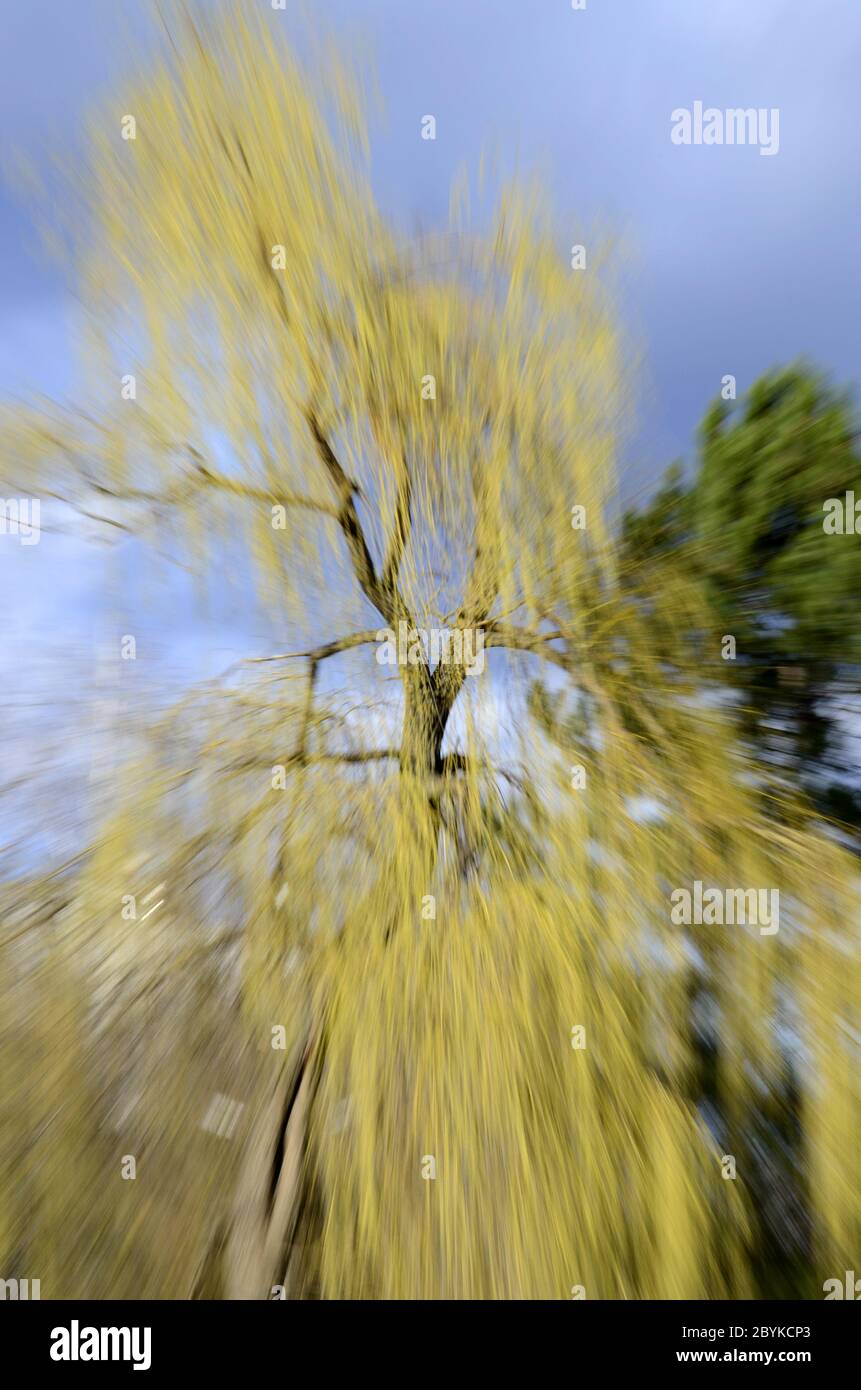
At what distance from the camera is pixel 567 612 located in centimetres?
95

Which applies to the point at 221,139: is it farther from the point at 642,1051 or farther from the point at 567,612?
the point at 642,1051

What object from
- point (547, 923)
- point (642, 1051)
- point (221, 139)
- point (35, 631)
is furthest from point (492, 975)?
point (221, 139)

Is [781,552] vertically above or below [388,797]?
above

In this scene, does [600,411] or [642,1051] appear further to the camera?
[600,411]

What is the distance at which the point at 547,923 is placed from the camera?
925 mm

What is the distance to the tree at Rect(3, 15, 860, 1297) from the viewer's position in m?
0.87

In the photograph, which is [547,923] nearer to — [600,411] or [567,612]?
[567,612]

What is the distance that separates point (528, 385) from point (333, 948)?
0.77 m

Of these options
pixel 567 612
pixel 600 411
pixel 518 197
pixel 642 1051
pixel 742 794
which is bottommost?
pixel 642 1051

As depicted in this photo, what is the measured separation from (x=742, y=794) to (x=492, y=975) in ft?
1.26

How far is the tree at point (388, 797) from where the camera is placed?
87 centimetres

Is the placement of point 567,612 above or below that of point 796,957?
above

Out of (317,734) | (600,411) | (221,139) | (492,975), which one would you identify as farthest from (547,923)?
(221,139)

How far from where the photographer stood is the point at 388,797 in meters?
0.95
